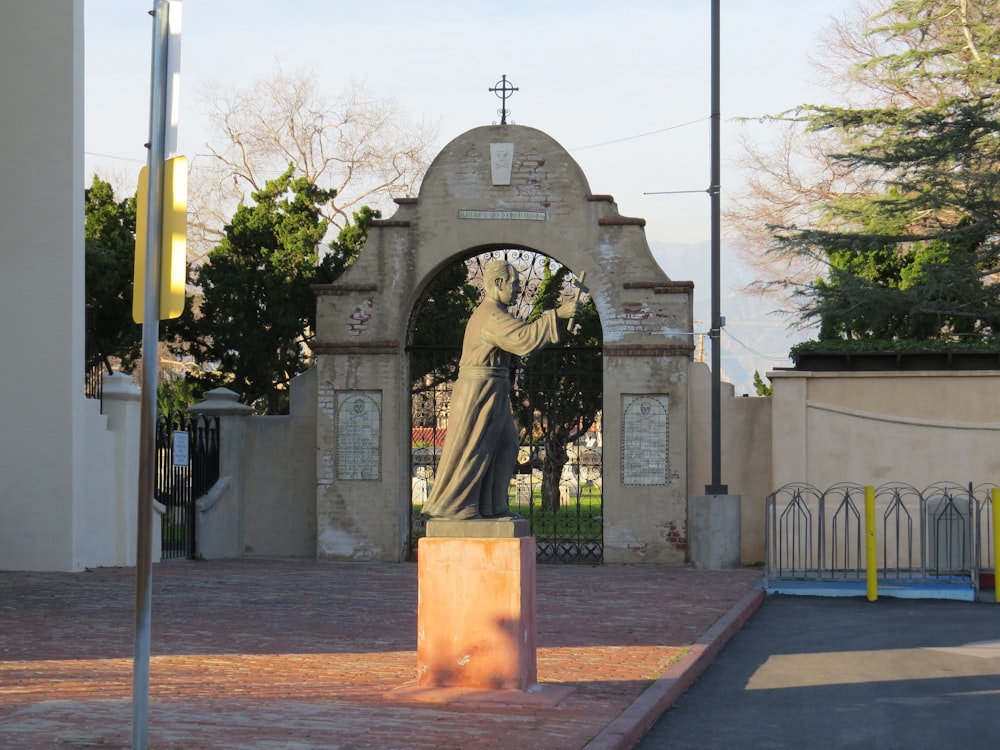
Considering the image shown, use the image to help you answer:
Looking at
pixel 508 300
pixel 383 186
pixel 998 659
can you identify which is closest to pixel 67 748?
pixel 508 300

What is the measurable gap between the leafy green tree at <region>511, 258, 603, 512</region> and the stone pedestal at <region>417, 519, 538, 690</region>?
12.0 m

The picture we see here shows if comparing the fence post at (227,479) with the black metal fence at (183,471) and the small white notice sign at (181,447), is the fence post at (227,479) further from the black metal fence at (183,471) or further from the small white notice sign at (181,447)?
the small white notice sign at (181,447)

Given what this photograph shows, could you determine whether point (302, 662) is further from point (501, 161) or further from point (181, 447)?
point (501, 161)

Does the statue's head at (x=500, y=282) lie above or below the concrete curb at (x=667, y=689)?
above

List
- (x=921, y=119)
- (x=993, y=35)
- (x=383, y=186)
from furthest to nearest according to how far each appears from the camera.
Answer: (x=383, y=186) → (x=993, y=35) → (x=921, y=119)

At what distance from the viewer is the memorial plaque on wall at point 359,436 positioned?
22.6m

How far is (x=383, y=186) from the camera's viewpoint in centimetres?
4222

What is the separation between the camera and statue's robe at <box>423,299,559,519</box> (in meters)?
9.90

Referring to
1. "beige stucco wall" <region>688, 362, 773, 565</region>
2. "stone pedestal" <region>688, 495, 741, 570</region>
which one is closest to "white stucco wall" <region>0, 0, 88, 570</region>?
"stone pedestal" <region>688, 495, 741, 570</region>

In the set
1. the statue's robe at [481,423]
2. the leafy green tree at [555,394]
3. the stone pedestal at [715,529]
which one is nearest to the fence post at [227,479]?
the leafy green tree at [555,394]

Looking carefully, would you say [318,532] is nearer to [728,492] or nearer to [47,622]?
[728,492]

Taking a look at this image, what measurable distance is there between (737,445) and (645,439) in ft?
4.82

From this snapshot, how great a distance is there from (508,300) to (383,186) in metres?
32.5

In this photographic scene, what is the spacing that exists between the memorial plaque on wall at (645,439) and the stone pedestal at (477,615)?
40.8 ft
